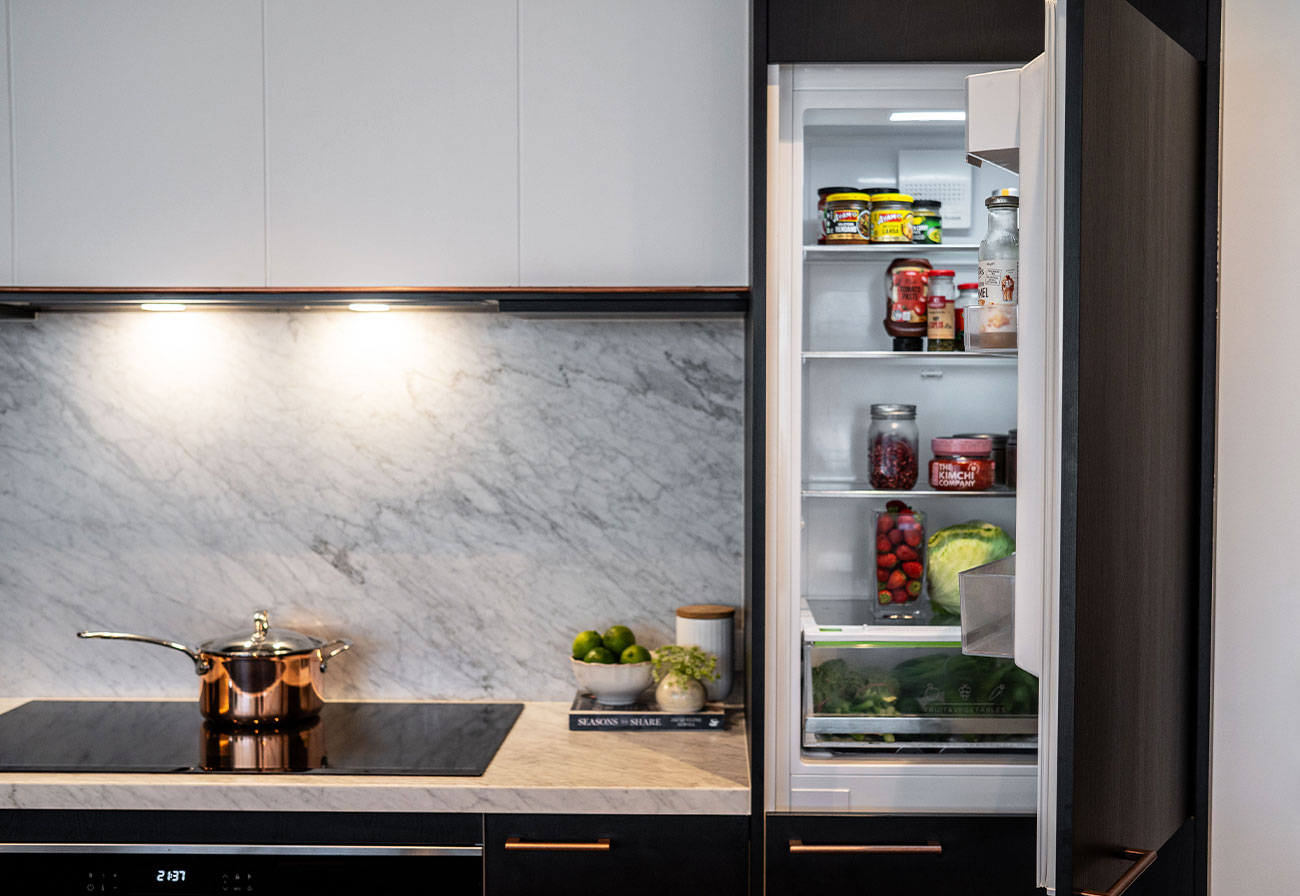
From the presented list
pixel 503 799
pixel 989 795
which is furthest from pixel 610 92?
pixel 989 795

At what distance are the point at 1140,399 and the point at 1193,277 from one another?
0.25 metres

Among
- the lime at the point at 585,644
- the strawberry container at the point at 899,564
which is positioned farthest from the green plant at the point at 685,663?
the strawberry container at the point at 899,564

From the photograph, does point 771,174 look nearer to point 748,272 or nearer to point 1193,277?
point 748,272

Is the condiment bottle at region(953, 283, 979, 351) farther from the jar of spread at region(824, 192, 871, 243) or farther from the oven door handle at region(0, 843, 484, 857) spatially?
the oven door handle at region(0, 843, 484, 857)

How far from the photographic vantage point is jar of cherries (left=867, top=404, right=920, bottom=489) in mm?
1979

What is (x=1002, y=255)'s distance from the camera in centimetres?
134

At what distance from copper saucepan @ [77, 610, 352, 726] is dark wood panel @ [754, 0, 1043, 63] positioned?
145 centimetres

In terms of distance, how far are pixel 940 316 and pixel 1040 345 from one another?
2.94 feet

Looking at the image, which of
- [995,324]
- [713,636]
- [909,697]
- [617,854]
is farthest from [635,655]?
[995,324]

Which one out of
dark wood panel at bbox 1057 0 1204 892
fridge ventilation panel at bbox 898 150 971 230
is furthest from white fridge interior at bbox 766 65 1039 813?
dark wood panel at bbox 1057 0 1204 892

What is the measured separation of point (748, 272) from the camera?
196 cm

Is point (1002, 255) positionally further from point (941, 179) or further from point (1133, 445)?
point (941, 179)

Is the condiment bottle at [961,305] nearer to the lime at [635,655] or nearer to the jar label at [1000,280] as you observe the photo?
Answer: the jar label at [1000,280]

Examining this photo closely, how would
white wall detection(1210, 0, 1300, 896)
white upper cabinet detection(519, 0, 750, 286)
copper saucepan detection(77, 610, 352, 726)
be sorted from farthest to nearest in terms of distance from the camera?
1. copper saucepan detection(77, 610, 352, 726)
2. white upper cabinet detection(519, 0, 750, 286)
3. white wall detection(1210, 0, 1300, 896)
